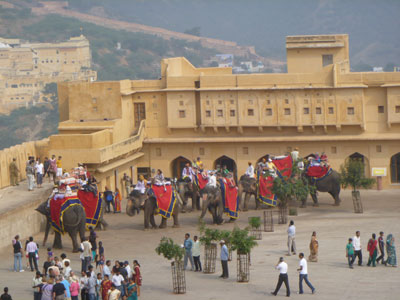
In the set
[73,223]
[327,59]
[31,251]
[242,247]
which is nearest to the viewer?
[242,247]

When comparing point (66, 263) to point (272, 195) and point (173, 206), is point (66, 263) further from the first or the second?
point (272, 195)

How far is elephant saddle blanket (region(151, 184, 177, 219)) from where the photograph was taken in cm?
3238

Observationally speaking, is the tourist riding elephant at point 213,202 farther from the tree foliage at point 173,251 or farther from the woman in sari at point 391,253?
the tree foliage at point 173,251

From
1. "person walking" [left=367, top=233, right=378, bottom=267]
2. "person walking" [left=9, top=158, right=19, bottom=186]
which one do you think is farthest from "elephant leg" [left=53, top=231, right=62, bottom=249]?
"person walking" [left=367, top=233, right=378, bottom=267]

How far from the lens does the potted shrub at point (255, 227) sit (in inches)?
1136

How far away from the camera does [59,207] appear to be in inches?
1152

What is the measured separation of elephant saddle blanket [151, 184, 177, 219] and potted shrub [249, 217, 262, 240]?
265 cm

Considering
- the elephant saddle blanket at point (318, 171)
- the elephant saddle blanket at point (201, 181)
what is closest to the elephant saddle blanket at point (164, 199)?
the elephant saddle blanket at point (201, 181)

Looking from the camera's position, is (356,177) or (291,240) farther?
(356,177)

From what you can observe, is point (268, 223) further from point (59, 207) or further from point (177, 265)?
point (177, 265)

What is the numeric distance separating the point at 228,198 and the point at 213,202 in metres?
0.53

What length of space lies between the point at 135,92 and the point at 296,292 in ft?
69.1

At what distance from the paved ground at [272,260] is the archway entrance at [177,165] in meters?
8.03

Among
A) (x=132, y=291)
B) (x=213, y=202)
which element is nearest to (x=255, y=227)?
(x=213, y=202)
